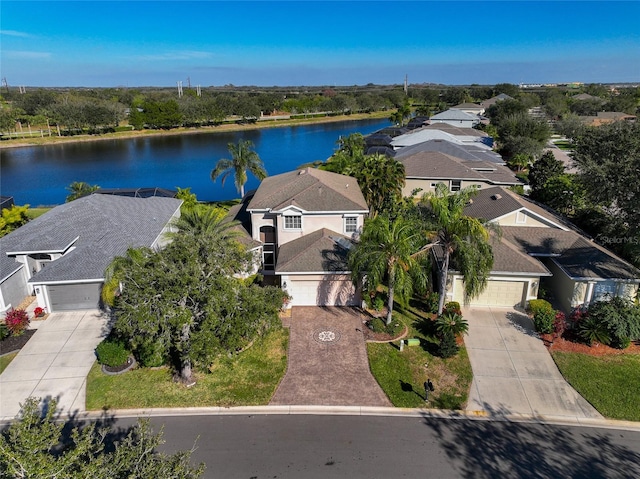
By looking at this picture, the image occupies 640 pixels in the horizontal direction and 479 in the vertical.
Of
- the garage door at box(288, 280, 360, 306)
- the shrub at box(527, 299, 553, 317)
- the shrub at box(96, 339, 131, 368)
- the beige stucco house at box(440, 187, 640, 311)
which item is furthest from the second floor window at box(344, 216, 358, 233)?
the shrub at box(96, 339, 131, 368)

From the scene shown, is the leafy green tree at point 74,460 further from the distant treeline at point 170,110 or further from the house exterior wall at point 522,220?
the distant treeline at point 170,110

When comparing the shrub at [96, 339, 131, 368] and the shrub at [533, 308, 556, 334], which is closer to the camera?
the shrub at [96, 339, 131, 368]

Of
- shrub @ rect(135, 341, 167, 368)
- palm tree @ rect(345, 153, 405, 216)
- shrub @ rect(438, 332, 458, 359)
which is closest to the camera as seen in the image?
shrub @ rect(135, 341, 167, 368)

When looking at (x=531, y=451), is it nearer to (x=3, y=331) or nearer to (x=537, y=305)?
(x=537, y=305)

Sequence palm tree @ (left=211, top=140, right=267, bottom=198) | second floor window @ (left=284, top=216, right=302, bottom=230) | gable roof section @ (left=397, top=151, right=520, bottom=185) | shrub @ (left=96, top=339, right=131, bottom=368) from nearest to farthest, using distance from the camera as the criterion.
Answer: shrub @ (left=96, top=339, right=131, bottom=368)
second floor window @ (left=284, top=216, right=302, bottom=230)
palm tree @ (left=211, top=140, right=267, bottom=198)
gable roof section @ (left=397, top=151, right=520, bottom=185)

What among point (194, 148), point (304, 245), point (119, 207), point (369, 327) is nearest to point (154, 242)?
point (119, 207)

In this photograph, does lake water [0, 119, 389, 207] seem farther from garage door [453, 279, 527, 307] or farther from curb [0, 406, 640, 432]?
curb [0, 406, 640, 432]
